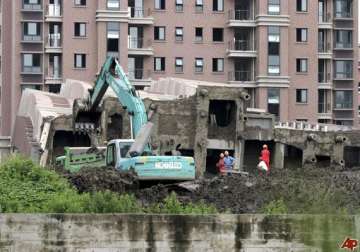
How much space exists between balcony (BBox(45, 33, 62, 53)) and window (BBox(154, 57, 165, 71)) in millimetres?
8975

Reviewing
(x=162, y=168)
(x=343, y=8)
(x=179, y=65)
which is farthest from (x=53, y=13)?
(x=162, y=168)

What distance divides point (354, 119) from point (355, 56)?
6393 mm

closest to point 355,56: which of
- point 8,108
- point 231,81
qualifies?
point 231,81

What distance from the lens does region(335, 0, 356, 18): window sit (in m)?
102

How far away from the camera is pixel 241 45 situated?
96438 mm

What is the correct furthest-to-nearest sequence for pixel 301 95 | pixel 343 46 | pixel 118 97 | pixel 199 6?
pixel 343 46 < pixel 301 95 < pixel 199 6 < pixel 118 97

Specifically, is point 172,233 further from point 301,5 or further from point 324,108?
point 324,108

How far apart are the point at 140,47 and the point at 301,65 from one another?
15.6m

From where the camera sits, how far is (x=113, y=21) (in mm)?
92562

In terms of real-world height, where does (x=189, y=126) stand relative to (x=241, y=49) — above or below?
below

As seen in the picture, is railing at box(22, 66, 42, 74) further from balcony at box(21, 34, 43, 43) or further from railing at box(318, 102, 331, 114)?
railing at box(318, 102, 331, 114)

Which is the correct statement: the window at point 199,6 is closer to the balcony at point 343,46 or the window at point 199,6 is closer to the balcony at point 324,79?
the balcony at point 324,79

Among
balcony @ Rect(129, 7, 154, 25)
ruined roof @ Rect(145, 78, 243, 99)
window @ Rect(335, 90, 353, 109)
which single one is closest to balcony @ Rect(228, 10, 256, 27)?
balcony @ Rect(129, 7, 154, 25)

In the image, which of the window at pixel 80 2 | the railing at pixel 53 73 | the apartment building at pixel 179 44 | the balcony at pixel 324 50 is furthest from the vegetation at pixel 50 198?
the balcony at pixel 324 50
